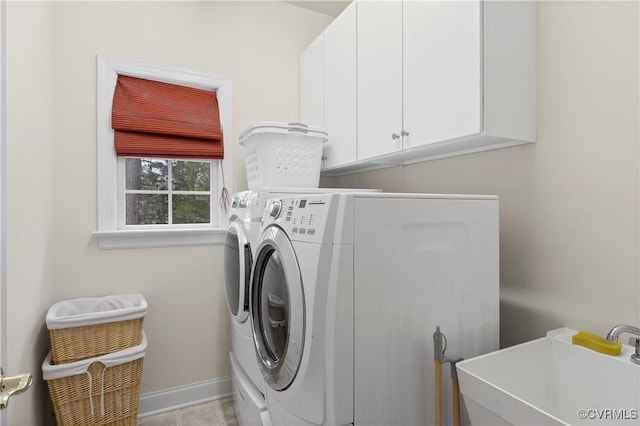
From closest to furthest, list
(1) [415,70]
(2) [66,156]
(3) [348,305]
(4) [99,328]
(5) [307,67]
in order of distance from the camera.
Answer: (3) [348,305]
(1) [415,70]
(4) [99,328]
(2) [66,156]
(5) [307,67]

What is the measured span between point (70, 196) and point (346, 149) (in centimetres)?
162

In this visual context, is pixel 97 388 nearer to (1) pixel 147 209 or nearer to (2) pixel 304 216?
(1) pixel 147 209

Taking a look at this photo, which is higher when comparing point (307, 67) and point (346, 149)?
point (307, 67)

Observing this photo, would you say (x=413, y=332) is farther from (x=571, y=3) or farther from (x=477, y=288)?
(x=571, y=3)

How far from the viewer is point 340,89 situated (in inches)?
81.7

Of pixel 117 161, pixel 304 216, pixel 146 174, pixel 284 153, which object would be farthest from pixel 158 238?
pixel 304 216

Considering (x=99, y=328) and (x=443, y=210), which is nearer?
(x=443, y=210)

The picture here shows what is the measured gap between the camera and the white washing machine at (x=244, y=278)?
5.41ft

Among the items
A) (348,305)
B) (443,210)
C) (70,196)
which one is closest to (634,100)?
(443,210)

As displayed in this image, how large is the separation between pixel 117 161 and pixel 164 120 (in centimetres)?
38

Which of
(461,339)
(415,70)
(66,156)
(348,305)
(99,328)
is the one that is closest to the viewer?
(348,305)

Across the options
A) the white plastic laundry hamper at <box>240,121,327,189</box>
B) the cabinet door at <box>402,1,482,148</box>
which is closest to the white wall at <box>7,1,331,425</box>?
the white plastic laundry hamper at <box>240,121,327,189</box>

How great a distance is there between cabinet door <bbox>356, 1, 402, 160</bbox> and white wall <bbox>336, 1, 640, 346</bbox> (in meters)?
0.47

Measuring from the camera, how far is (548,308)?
136cm
